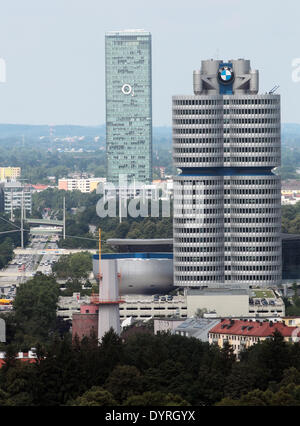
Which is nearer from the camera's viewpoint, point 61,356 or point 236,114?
point 61,356

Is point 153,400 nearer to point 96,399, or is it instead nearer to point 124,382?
point 96,399

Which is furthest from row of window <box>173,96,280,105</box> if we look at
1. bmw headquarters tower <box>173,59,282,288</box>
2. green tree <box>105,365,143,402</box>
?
green tree <box>105,365,143,402</box>

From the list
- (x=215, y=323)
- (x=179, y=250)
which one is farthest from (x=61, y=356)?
(x=179, y=250)

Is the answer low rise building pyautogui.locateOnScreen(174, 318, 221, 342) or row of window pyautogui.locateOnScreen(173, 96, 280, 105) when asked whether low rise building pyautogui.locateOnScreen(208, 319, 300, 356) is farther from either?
row of window pyautogui.locateOnScreen(173, 96, 280, 105)
